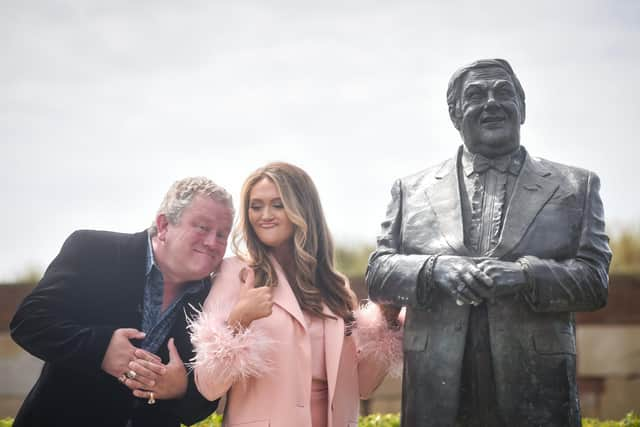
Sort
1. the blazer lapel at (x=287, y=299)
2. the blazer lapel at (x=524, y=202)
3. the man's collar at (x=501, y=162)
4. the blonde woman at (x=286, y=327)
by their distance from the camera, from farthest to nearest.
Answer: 1. the blazer lapel at (x=287, y=299)
2. the man's collar at (x=501, y=162)
3. the blonde woman at (x=286, y=327)
4. the blazer lapel at (x=524, y=202)

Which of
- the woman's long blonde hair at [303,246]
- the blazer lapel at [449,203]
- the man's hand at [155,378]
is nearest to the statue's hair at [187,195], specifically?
the woman's long blonde hair at [303,246]

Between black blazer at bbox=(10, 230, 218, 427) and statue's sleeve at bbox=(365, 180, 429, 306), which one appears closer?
statue's sleeve at bbox=(365, 180, 429, 306)

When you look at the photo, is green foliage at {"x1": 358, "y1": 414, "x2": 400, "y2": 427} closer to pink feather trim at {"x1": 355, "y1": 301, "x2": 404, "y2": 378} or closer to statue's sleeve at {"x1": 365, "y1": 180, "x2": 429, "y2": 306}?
pink feather trim at {"x1": 355, "y1": 301, "x2": 404, "y2": 378}

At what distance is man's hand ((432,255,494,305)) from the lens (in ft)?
12.4

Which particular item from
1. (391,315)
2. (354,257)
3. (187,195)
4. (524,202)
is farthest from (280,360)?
(354,257)

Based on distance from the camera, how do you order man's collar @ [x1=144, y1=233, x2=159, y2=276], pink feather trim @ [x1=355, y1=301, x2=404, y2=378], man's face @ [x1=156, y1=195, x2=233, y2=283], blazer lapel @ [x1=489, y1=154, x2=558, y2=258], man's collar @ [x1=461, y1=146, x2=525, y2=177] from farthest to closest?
man's collar @ [x1=144, y1=233, x2=159, y2=276] < man's face @ [x1=156, y1=195, x2=233, y2=283] < pink feather trim @ [x1=355, y1=301, x2=404, y2=378] < man's collar @ [x1=461, y1=146, x2=525, y2=177] < blazer lapel @ [x1=489, y1=154, x2=558, y2=258]

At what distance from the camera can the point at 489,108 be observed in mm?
4219

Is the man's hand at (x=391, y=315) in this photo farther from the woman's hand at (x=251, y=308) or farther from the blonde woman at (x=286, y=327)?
the woman's hand at (x=251, y=308)

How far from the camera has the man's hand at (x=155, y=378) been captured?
4.29m

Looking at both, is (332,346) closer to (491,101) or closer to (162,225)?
(162,225)

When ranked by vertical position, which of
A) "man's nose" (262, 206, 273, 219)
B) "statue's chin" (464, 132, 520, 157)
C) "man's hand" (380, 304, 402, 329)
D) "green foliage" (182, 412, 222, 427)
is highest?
"statue's chin" (464, 132, 520, 157)

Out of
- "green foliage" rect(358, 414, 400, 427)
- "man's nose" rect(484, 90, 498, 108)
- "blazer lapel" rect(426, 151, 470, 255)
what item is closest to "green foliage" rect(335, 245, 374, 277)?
"green foliage" rect(358, 414, 400, 427)

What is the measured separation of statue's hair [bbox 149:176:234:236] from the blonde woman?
0.56 ft

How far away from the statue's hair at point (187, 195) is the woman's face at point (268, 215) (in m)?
0.24
